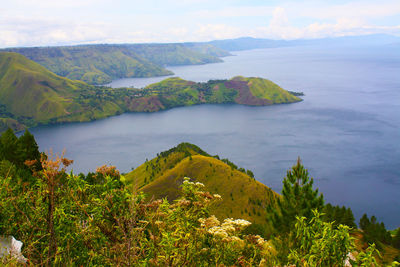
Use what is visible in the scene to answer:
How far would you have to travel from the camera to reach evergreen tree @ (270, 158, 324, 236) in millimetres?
36812

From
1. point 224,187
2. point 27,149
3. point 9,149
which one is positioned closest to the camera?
point 9,149

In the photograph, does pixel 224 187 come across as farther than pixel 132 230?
Yes

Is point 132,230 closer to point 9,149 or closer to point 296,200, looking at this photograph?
Result: point 296,200

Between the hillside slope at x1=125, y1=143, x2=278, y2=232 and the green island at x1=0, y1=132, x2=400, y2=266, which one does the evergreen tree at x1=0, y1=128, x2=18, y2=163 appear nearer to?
the hillside slope at x1=125, y1=143, x2=278, y2=232

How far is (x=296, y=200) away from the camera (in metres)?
37.5

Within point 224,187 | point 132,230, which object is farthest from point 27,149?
point 224,187

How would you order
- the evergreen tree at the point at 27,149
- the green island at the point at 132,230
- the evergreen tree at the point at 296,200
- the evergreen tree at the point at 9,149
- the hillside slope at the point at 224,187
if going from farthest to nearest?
1. the hillside slope at the point at 224,187
2. the evergreen tree at the point at 27,149
3. the evergreen tree at the point at 9,149
4. the evergreen tree at the point at 296,200
5. the green island at the point at 132,230

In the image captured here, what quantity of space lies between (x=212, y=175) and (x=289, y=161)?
67614 millimetres

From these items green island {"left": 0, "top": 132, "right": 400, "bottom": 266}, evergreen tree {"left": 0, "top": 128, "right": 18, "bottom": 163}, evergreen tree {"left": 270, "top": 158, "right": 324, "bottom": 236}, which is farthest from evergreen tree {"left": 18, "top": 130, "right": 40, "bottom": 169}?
green island {"left": 0, "top": 132, "right": 400, "bottom": 266}

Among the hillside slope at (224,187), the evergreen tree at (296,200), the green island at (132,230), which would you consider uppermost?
the green island at (132,230)

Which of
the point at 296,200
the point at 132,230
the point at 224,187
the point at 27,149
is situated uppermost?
the point at 132,230

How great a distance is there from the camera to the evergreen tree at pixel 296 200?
36.8 metres

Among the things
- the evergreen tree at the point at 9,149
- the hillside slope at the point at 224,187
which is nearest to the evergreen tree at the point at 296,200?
the hillside slope at the point at 224,187

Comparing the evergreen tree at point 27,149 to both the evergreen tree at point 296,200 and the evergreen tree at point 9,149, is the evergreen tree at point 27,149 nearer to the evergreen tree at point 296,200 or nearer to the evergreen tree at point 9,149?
the evergreen tree at point 9,149
